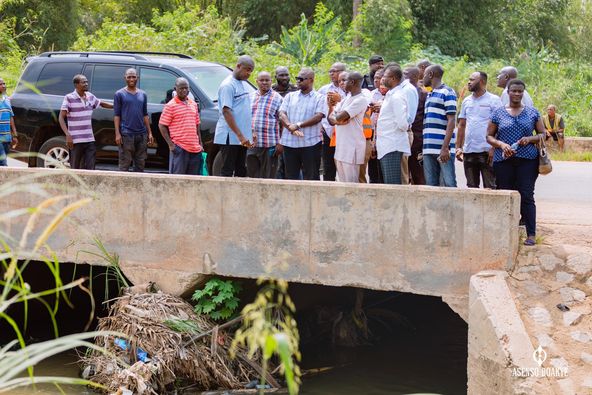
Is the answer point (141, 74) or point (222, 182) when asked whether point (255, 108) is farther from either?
point (141, 74)

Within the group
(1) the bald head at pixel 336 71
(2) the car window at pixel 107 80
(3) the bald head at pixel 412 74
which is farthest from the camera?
(2) the car window at pixel 107 80

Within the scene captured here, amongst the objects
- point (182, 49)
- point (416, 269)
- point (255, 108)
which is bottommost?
point (416, 269)

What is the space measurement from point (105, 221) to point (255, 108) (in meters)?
2.01

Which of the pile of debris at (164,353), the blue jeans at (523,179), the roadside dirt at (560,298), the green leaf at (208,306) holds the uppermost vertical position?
the blue jeans at (523,179)

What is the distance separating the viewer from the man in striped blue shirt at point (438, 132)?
9.00 metres

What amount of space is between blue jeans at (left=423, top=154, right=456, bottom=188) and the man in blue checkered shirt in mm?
1149

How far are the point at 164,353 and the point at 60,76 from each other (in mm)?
4950

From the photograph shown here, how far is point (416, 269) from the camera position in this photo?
8.34 m

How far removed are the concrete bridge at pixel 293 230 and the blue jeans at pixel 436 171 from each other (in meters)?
0.96

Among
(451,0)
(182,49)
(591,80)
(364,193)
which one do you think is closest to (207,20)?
(182,49)

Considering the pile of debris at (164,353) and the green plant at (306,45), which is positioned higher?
the green plant at (306,45)

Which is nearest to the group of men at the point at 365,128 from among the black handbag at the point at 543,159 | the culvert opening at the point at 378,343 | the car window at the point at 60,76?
the black handbag at the point at 543,159

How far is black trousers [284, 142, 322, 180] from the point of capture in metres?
9.55

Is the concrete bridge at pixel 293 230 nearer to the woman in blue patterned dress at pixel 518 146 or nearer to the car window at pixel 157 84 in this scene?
the woman in blue patterned dress at pixel 518 146
